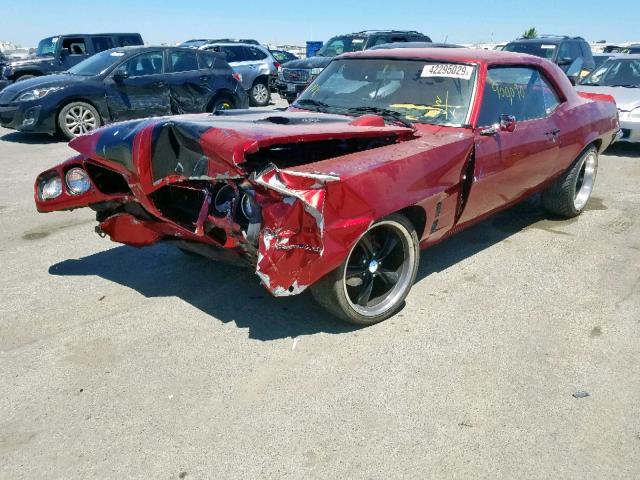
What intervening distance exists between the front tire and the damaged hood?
0.62m

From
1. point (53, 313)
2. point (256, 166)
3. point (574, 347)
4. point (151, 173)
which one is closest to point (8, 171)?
point (53, 313)

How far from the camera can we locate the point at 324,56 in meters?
14.4

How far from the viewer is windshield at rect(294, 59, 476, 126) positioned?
4.09m

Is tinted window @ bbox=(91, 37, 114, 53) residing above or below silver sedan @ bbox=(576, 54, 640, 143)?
above

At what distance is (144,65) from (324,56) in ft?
18.7

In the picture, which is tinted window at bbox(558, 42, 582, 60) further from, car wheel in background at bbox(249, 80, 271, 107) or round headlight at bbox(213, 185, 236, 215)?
round headlight at bbox(213, 185, 236, 215)

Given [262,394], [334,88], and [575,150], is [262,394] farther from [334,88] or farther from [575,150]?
[575,150]

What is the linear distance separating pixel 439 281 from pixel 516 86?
1.75m

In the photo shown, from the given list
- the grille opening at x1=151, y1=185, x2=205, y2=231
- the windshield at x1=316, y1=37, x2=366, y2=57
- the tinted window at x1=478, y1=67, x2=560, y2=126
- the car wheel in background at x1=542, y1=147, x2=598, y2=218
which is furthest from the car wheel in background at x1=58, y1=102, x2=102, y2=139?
the car wheel in background at x1=542, y1=147, x2=598, y2=218

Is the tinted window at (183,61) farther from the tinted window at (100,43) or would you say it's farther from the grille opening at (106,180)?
the grille opening at (106,180)

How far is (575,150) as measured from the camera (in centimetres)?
507

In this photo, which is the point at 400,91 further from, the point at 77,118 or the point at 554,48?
the point at 554,48

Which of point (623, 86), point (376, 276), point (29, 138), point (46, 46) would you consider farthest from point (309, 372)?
point (46, 46)

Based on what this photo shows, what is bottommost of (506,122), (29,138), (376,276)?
(29,138)
